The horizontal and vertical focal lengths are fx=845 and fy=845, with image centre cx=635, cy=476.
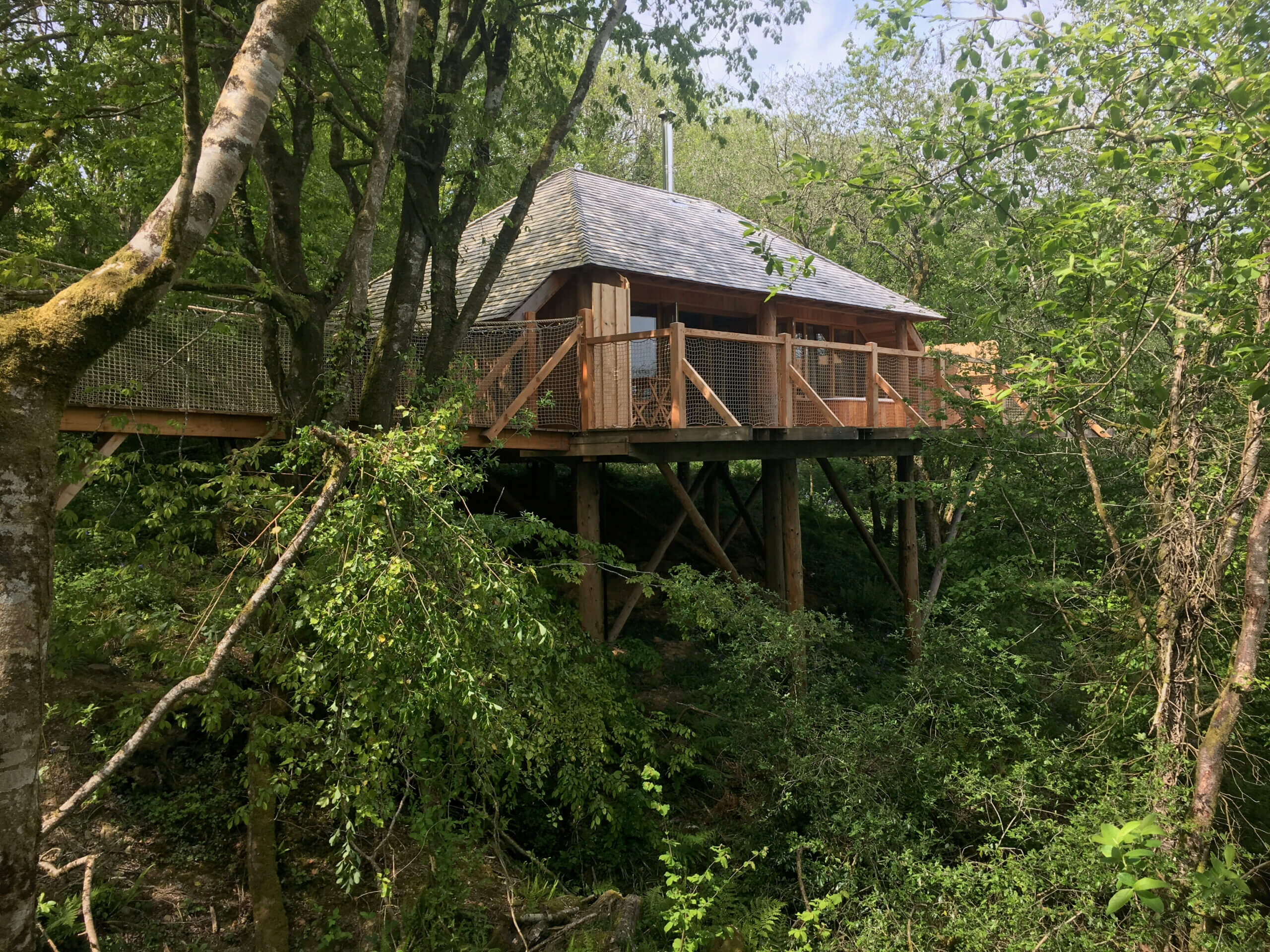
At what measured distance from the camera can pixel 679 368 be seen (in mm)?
8844

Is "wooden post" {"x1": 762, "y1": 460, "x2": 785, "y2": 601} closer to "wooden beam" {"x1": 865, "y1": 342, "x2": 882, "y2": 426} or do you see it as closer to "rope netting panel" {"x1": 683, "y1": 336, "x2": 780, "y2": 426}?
"wooden beam" {"x1": 865, "y1": 342, "x2": 882, "y2": 426}

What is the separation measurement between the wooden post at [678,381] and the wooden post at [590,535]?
1.41m

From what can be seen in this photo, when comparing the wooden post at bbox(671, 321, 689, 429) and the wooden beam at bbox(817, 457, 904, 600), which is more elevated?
the wooden post at bbox(671, 321, 689, 429)

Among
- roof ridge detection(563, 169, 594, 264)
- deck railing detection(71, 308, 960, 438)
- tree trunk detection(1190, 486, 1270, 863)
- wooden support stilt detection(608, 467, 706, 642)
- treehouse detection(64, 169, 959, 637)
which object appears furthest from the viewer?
roof ridge detection(563, 169, 594, 264)

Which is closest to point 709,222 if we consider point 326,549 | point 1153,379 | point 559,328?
point 559,328

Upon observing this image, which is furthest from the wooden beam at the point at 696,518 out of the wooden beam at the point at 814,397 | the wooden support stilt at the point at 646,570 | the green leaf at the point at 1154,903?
the green leaf at the point at 1154,903

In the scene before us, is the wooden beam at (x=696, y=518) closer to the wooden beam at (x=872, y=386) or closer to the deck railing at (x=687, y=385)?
the deck railing at (x=687, y=385)

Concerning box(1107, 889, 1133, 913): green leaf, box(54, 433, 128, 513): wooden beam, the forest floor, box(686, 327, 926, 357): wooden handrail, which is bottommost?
the forest floor

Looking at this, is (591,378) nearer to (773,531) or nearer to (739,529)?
(773,531)

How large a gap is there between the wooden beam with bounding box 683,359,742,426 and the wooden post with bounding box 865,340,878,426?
248 centimetres

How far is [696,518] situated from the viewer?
9930 millimetres

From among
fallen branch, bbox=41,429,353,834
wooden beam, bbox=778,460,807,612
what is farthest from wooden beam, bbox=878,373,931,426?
fallen branch, bbox=41,429,353,834

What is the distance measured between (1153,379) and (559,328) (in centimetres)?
574

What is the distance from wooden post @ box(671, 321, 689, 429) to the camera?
8.77m
